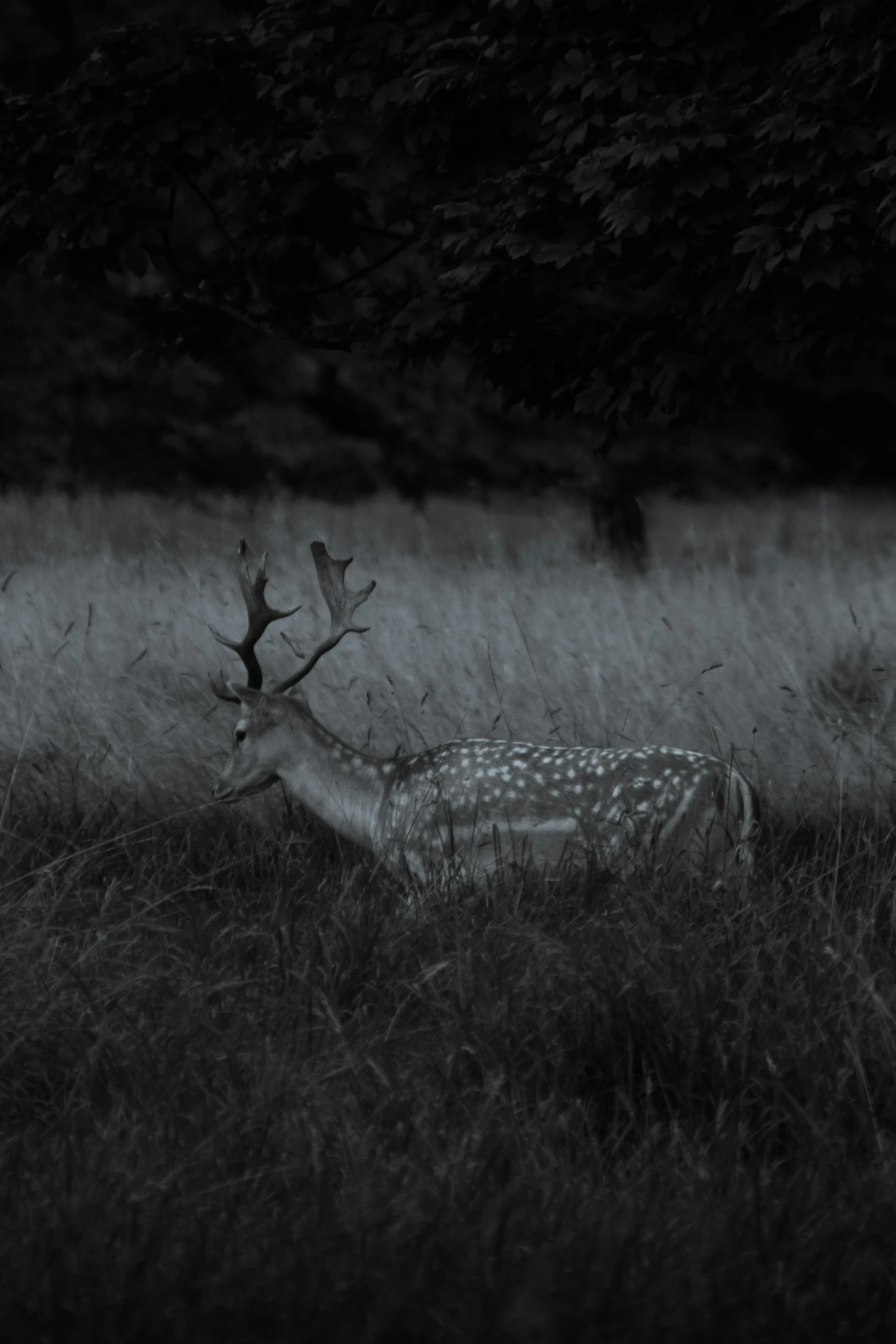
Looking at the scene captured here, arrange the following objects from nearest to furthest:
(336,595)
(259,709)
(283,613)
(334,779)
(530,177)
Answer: (334,779) < (259,709) < (283,613) < (336,595) < (530,177)

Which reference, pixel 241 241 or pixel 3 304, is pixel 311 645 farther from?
pixel 3 304

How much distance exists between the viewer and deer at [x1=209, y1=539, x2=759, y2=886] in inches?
191

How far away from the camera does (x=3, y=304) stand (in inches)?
533

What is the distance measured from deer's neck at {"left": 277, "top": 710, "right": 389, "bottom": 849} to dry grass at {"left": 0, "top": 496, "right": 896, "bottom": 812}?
46cm

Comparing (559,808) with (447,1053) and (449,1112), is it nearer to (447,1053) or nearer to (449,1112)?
(447,1053)

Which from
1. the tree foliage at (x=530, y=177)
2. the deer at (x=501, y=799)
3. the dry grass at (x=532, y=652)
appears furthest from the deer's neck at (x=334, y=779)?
→ the tree foliage at (x=530, y=177)

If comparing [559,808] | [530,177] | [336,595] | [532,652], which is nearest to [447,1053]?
[559,808]

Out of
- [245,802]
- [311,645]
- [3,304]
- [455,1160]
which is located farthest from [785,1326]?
[3,304]

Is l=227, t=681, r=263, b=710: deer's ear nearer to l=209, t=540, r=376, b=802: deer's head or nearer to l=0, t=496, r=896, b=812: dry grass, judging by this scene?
l=209, t=540, r=376, b=802: deer's head

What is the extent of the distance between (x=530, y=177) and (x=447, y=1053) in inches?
184

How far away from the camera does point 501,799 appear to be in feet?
16.9

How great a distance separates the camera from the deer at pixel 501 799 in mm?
4852

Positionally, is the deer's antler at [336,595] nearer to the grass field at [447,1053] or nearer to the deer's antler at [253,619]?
the deer's antler at [253,619]

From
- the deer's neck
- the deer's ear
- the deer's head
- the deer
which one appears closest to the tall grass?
the deer
